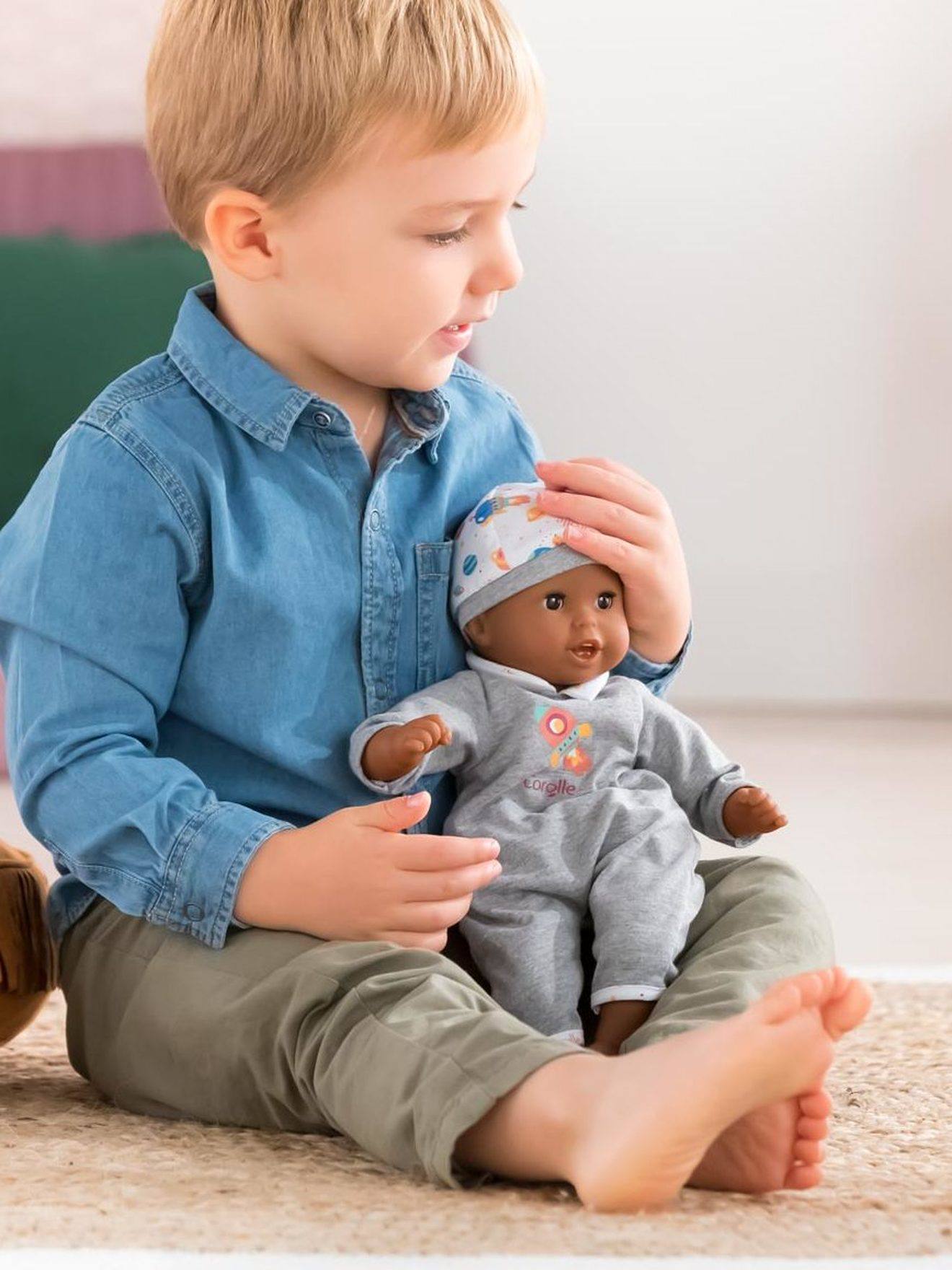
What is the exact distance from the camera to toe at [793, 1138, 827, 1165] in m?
0.79

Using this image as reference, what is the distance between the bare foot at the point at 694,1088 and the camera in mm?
728

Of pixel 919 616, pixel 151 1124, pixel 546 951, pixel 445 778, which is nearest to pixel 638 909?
pixel 546 951

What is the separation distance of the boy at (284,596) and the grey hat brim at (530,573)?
23mm

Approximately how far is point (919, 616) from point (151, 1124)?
2240 mm

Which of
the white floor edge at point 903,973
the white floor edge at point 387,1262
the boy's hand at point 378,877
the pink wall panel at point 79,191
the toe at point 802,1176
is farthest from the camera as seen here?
the pink wall panel at point 79,191

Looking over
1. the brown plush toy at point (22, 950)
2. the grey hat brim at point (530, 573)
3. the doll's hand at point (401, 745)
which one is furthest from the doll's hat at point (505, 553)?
the brown plush toy at point (22, 950)

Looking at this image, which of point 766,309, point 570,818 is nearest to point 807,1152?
point 570,818

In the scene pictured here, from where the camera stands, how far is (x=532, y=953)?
1.01 m

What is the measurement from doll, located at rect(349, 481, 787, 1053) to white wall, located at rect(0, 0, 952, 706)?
194cm

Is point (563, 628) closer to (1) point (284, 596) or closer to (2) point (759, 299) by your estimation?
(1) point (284, 596)

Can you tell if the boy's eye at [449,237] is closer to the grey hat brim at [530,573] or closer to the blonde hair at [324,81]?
the blonde hair at [324,81]

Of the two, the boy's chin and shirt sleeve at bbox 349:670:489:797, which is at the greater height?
the boy's chin

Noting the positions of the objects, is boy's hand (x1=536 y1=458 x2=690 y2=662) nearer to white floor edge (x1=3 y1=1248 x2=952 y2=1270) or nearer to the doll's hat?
the doll's hat

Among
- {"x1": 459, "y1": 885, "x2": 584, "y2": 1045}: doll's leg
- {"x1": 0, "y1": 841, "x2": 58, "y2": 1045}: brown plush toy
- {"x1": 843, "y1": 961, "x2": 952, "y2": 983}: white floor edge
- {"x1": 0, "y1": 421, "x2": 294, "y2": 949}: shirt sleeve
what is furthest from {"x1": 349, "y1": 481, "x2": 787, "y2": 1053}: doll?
{"x1": 843, "y1": 961, "x2": 952, "y2": 983}: white floor edge
